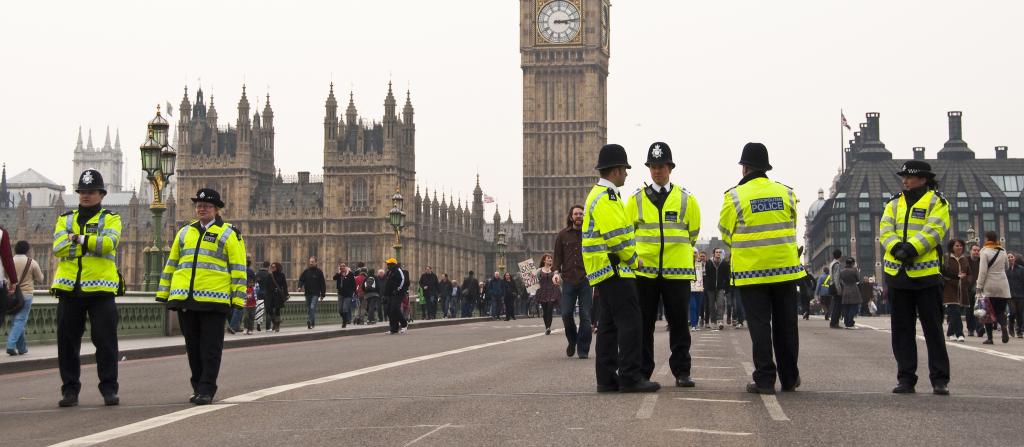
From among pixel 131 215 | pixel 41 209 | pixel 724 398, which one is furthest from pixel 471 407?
pixel 41 209

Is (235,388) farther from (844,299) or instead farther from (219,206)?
(844,299)

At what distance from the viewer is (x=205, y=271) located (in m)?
10.1

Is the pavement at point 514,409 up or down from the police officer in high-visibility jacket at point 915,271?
down

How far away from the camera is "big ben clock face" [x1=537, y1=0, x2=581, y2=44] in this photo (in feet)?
339

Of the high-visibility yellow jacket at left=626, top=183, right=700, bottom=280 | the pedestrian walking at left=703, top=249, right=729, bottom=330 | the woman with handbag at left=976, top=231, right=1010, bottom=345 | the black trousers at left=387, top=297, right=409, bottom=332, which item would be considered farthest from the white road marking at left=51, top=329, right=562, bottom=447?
the black trousers at left=387, top=297, right=409, bottom=332

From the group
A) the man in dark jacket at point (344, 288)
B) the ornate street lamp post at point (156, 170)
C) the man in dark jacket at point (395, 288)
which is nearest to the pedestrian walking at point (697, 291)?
the man in dark jacket at point (395, 288)

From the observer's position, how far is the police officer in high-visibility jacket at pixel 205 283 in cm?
998

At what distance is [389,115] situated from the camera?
301 ft

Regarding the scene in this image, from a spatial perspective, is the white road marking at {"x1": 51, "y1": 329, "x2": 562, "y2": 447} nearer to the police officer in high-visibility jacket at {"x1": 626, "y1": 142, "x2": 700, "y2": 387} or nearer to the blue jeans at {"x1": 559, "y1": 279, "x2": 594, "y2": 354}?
the blue jeans at {"x1": 559, "y1": 279, "x2": 594, "y2": 354}

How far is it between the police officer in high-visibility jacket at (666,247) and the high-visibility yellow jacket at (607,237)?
0.34 meters

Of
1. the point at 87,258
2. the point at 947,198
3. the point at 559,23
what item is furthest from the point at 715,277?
the point at 947,198

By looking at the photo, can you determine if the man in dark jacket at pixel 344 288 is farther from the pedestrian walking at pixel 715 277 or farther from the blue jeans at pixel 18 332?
the blue jeans at pixel 18 332

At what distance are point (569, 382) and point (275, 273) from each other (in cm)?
1727

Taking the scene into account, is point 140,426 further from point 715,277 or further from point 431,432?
point 715,277
